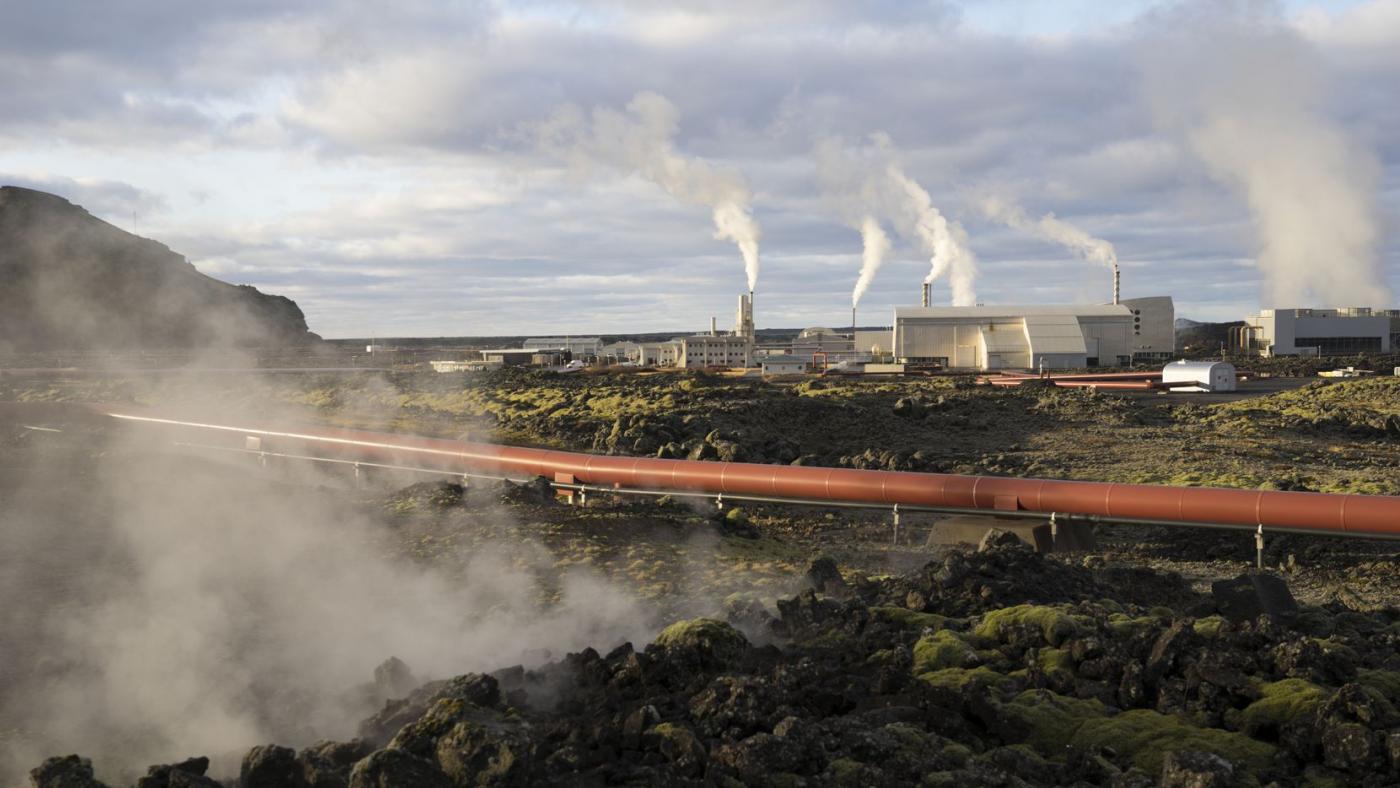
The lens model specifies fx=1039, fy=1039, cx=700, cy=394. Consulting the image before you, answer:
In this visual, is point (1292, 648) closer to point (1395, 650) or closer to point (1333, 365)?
point (1395, 650)

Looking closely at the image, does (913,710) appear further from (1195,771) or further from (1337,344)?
(1337,344)

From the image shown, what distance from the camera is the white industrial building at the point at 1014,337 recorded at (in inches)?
3204

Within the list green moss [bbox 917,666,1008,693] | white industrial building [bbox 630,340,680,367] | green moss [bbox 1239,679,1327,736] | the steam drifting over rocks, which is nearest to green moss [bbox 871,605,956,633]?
the steam drifting over rocks

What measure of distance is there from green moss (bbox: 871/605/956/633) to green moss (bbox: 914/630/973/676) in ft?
2.27

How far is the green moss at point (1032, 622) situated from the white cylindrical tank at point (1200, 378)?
53.3m

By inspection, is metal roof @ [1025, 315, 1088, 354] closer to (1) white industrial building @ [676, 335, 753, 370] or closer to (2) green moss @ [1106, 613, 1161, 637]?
(1) white industrial building @ [676, 335, 753, 370]

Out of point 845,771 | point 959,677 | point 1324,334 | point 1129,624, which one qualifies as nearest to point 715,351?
point 1324,334

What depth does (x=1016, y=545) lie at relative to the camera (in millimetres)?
14820

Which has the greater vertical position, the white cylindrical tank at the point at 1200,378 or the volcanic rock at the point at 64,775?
the white cylindrical tank at the point at 1200,378

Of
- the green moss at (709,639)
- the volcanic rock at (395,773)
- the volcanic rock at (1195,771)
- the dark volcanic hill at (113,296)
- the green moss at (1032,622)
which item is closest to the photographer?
the volcanic rock at (1195,771)

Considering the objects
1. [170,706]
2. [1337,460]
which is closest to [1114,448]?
[1337,460]

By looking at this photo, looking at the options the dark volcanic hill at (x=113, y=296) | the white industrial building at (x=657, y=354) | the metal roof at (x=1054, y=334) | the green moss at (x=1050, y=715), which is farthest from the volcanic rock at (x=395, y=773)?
the white industrial building at (x=657, y=354)

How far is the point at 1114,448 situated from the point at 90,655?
89.1 ft

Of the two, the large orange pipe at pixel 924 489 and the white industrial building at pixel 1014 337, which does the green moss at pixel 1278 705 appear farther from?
the white industrial building at pixel 1014 337
